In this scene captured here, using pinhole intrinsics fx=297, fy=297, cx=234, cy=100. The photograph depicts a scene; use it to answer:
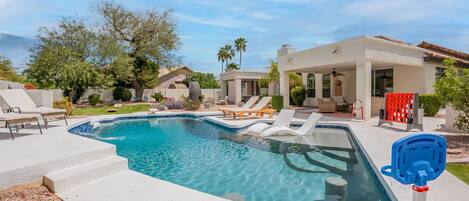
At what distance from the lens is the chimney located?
61.0 ft

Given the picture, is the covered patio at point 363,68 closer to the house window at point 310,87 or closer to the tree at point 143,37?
the house window at point 310,87

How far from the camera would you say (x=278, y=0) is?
12.8m

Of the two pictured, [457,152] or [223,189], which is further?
[457,152]

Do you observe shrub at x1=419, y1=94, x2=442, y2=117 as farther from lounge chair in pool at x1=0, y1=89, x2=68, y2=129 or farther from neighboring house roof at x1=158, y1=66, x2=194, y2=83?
A: neighboring house roof at x1=158, y1=66, x2=194, y2=83

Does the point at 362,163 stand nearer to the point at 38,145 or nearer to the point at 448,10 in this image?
the point at 38,145

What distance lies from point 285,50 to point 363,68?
19.6ft

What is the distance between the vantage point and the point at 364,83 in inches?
542

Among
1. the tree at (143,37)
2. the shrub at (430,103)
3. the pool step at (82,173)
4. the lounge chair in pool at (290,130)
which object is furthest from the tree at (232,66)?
the pool step at (82,173)

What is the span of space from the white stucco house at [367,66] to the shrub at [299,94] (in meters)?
0.55

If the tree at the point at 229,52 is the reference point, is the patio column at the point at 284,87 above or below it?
below

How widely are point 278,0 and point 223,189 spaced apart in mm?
9492

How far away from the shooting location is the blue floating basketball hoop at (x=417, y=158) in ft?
9.11

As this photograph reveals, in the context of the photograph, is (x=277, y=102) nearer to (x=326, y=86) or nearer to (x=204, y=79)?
(x=326, y=86)

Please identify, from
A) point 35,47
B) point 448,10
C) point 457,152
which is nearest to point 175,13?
point 35,47
